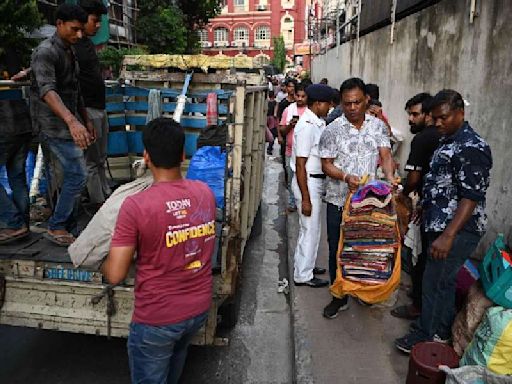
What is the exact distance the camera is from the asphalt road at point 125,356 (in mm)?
3191

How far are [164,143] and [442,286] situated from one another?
7.22ft

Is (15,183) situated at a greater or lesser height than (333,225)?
greater

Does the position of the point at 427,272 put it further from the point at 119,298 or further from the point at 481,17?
the point at 481,17

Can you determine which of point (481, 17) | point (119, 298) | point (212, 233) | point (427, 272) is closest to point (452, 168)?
point (427, 272)

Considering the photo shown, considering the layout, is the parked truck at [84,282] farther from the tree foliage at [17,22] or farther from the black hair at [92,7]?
the tree foliage at [17,22]

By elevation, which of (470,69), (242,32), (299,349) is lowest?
(299,349)

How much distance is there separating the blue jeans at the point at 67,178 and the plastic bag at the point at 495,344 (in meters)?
2.88

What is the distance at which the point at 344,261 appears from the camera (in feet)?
11.4

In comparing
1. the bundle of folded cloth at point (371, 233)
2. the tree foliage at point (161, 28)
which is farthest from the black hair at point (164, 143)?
the tree foliage at point (161, 28)

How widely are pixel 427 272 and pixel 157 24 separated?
729 inches

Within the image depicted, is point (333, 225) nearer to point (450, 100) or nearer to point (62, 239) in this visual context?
point (450, 100)

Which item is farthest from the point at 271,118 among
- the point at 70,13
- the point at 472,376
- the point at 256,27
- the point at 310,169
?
the point at 256,27

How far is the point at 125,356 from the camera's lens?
3.42 meters

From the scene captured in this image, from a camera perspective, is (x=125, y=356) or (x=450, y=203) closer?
(x=450, y=203)
